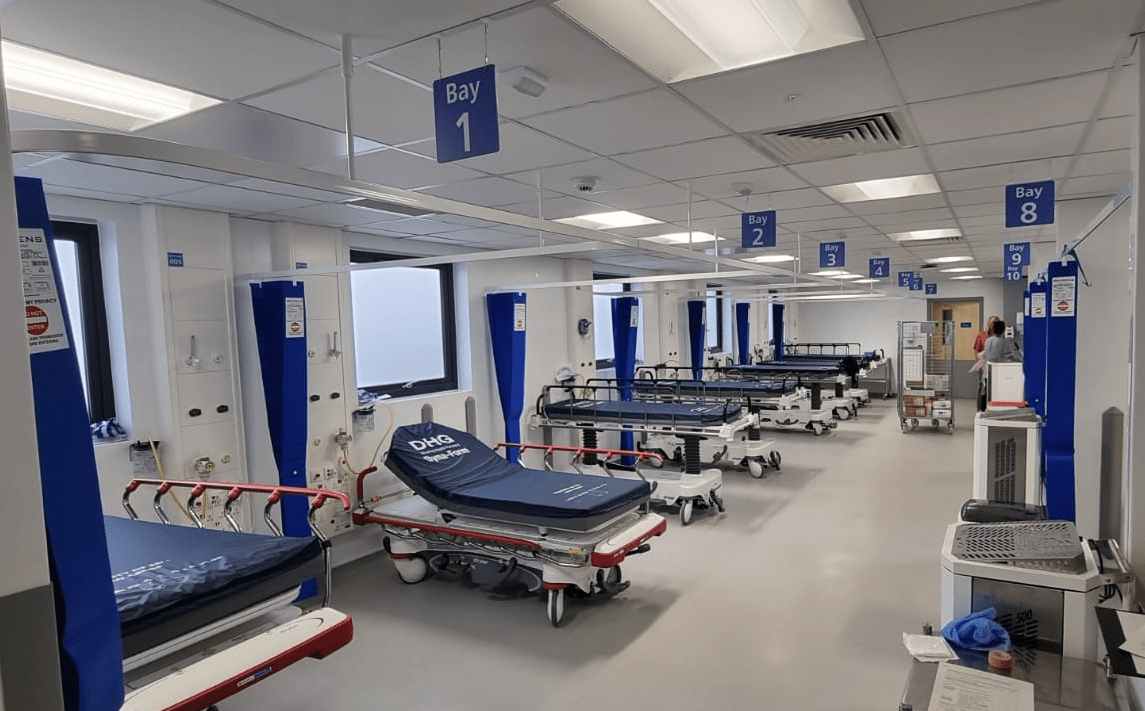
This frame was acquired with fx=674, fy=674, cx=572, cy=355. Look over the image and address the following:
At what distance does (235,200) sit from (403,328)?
2664 mm

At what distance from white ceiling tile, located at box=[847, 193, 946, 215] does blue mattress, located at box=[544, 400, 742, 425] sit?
256 centimetres

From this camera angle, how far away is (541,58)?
8.57 ft

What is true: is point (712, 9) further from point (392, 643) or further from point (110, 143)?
point (392, 643)

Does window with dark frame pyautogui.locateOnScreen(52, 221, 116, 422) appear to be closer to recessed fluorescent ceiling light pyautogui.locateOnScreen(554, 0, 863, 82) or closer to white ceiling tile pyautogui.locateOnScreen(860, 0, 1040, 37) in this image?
recessed fluorescent ceiling light pyautogui.locateOnScreen(554, 0, 863, 82)

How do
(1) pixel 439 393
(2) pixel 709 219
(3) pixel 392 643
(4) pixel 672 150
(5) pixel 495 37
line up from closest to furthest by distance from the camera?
(5) pixel 495 37
(4) pixel 672 150
(3) pixel 392 643
(2) pixel 709 219
(1) pixel 439 393

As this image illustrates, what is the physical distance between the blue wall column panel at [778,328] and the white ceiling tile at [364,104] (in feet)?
45.6

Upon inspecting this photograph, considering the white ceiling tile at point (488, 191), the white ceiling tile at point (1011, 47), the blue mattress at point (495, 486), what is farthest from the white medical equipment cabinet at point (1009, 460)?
the white ceiling tile at point (488, 191)

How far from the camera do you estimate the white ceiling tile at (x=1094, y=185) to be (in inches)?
195

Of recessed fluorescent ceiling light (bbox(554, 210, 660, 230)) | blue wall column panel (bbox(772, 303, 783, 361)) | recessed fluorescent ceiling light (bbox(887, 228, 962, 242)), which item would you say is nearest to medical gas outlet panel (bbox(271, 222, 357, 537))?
recessed fluorescent ceiling light (bbox(554, 210, 660, 230))

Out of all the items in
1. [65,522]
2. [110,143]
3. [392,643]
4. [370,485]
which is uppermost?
[110,143]

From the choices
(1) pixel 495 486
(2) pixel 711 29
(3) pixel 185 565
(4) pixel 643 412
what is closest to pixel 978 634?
(2) pixel 711 29

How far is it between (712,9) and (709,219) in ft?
13.2

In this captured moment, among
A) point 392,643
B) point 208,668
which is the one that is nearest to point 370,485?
point 392,643

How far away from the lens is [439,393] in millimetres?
7316
